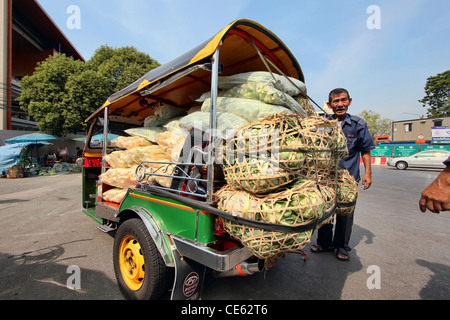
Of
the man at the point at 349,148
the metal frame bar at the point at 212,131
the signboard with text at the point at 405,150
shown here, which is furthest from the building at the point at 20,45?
the signboard with text at the point at 405,150

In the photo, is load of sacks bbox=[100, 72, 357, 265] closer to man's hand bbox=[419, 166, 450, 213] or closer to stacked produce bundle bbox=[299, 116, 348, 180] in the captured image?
stacked produce bundle bbox=[299, 116, 348, 180]

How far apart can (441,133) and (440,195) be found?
37.8m

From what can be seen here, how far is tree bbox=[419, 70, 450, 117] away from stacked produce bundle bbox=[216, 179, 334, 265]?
48.9m

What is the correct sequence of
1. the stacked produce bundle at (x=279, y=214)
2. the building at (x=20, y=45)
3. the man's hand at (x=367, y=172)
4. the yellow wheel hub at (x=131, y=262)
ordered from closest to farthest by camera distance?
1. the stacked produce bundle at (x=279, y=214)
2. the yellow wheel hub at (x=131, y=262)
3. the man's hand at (x=367, y=172)
4. the building at (x=20, y=45)

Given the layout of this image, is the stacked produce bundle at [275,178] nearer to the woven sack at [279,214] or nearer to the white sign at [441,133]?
the woven sack at [279,214]

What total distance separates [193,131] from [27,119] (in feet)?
99.6

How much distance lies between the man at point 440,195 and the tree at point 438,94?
48172 mm

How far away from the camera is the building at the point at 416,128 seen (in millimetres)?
32500

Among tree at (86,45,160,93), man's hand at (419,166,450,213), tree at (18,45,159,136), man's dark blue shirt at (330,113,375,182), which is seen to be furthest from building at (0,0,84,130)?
man's hand at (419,166,450,213)

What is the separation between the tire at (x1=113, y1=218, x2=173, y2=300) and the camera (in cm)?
187

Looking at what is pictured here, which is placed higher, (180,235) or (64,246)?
(180,235)

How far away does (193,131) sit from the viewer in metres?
1.97
